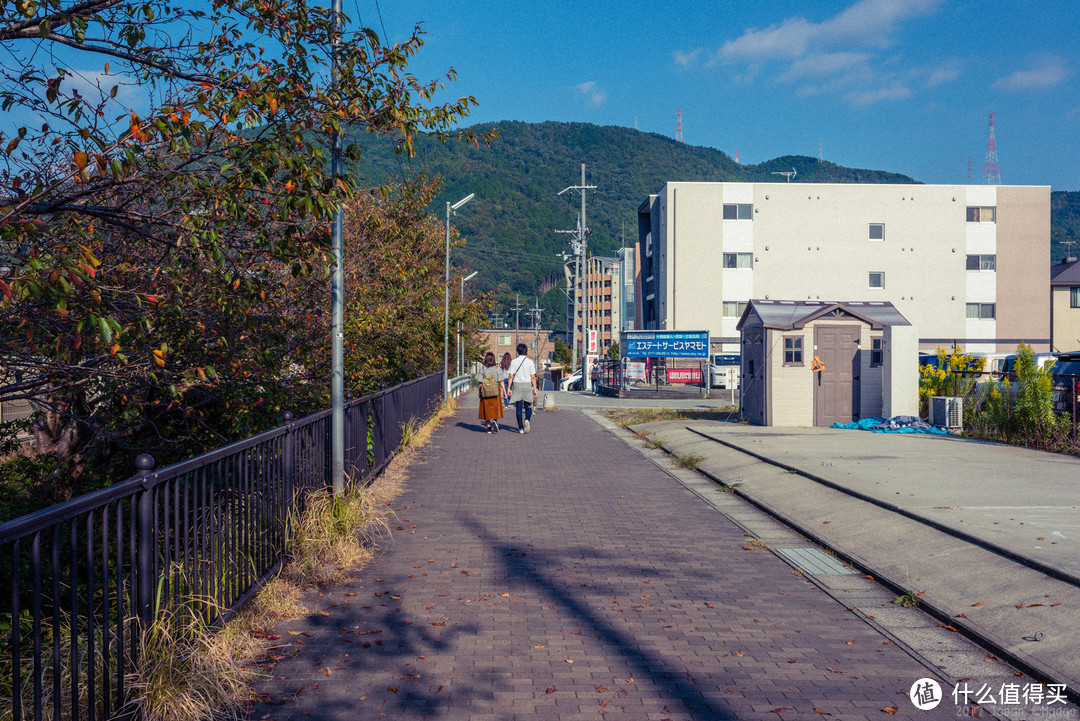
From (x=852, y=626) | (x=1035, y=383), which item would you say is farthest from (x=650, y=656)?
(x=1035, y=383)

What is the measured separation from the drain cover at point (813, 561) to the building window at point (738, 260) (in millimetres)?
51154

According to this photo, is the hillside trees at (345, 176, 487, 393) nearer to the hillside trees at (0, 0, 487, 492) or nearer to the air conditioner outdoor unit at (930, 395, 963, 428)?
the hillside trees at (0, 0, 487, 492)

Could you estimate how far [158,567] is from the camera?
13.9ft

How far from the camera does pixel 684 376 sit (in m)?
37.4

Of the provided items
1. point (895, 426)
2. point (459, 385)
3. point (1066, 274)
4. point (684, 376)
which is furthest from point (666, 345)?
point (1066, 274)

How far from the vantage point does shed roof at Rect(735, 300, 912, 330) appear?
1950 cm

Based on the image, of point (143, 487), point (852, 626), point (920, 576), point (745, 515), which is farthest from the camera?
point (745, 515)

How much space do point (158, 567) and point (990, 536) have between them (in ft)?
21.4

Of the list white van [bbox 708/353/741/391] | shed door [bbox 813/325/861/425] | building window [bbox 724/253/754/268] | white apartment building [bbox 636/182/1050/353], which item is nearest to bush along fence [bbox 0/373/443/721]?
shed door [bbox 813/325/861/425]

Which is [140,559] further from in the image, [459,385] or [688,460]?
[459,385]

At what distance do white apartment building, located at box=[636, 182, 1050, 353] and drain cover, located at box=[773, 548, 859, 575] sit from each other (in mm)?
50019

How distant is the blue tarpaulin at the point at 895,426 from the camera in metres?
18.1

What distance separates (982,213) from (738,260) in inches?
663

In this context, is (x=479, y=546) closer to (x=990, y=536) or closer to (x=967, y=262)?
(x=990, y=536)
